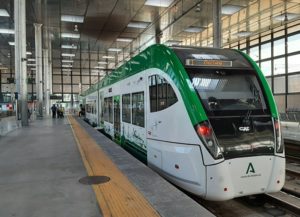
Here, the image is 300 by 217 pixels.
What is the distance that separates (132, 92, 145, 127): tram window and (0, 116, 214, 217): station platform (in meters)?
0.88

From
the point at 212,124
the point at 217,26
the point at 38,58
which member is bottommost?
the point at 212,124

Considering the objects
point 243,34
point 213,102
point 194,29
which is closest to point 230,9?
point 194,29

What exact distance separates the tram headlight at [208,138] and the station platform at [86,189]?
0.78 meters

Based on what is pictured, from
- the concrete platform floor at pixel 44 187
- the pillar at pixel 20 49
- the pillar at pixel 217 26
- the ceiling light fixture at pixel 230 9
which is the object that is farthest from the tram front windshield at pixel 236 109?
the pillar at pixel 20 49

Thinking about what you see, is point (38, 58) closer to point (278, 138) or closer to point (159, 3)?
point (159, 3)

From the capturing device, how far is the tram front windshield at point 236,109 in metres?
4.54

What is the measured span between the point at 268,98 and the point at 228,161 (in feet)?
4.98

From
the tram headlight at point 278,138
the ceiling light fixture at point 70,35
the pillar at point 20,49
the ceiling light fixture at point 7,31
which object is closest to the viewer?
the tram headlight at point 278,138

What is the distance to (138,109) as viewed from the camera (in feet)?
23.2

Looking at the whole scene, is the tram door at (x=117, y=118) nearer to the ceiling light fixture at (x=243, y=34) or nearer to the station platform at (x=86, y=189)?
the station platform at (x=86, y=189)

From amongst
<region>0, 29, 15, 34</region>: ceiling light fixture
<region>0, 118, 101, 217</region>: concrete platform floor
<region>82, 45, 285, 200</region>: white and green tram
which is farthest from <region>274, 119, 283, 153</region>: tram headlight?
<region>0, 29, 15, 34</region>: ceiling light fixture

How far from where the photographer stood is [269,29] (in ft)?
75.8

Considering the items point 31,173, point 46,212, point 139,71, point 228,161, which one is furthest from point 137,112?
point 46,212

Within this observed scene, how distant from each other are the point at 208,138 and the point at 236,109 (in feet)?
2.93
